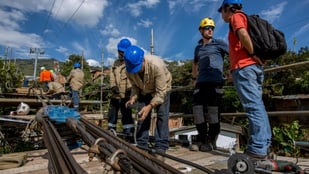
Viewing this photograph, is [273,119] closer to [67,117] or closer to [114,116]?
[114,116]

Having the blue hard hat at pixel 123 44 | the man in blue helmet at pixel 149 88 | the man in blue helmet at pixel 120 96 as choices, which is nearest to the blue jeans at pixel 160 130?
the man in blue helmet at pixel 149 88

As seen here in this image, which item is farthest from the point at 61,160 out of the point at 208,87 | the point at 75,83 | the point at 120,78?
the point at 75,83

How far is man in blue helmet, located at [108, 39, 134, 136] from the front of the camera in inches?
151

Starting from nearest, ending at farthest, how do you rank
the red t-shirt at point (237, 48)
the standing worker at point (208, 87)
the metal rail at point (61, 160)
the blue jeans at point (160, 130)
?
the metal rail at point (61, 160) < the red t-shirt at point (237, 48) < the blue jeans at point (160, 130) < the standing worker at point (208, 87)

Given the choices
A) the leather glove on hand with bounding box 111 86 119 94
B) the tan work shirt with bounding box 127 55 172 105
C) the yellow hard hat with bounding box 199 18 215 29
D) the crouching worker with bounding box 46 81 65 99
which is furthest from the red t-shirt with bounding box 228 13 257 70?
the crouching worker with bounding box 46 81 65 99

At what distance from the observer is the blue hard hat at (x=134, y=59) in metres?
2.27

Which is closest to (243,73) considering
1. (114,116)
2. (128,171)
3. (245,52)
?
(245,52)

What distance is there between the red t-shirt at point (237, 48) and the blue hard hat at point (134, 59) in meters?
0.79

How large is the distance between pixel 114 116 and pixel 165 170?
2921mm

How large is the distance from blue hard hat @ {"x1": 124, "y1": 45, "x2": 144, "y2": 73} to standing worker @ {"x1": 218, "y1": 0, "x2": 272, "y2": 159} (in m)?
0.79

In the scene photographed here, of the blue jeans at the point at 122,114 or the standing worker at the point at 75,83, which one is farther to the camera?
the standing worker at the point at 75,83

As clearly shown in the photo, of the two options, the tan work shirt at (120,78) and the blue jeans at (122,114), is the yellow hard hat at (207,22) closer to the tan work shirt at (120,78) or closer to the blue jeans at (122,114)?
the tan work shirt at (120,78)

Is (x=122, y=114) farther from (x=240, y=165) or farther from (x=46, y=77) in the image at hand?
(x=46, y=77)

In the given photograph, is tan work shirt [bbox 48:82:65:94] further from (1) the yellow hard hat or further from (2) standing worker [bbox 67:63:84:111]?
(1) the yellow hard hat
